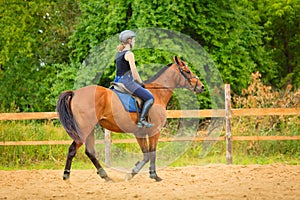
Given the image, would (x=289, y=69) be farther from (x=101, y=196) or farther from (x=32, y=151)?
(x=101, y=196)

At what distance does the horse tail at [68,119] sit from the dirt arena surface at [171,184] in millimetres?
841

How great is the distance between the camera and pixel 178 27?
17.2 metres

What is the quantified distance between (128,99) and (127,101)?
0.13 ft

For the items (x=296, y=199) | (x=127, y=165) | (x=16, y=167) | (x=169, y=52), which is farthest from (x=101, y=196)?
(x=169, y=52)

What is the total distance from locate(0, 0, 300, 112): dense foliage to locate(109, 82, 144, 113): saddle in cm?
686

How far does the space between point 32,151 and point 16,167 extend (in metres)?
0.76

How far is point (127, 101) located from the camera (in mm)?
9172

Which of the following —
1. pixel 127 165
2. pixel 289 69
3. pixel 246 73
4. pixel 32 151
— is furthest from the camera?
pixel 289 69

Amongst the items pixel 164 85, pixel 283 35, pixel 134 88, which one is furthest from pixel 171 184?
pixel 283 35

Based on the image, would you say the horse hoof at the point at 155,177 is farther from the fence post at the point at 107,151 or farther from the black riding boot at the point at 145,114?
the fence post at the point at 107,151

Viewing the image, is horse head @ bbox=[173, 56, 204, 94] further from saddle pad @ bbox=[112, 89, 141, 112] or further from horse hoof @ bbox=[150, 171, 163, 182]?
horse hoof @ bbox=[150, 171, 163, 182]

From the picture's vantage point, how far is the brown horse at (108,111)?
29.3 ft

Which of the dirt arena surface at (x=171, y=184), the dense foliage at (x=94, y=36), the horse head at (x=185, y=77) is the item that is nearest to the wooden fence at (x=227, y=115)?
the dirt arena surface at (x=171, y=184)

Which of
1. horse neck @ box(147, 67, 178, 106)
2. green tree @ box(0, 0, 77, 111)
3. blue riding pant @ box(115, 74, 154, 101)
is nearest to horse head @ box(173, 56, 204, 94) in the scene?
horse neck @ box(147, 67, 178, 106)
